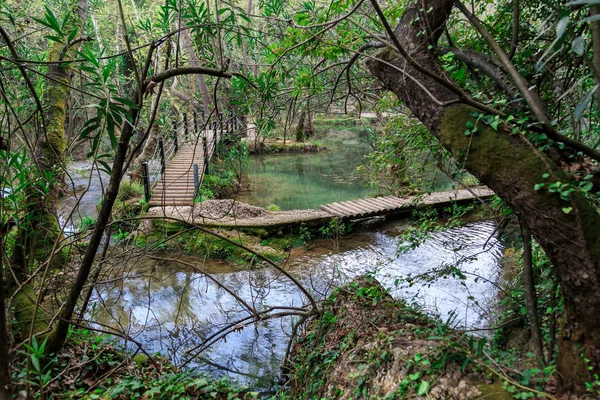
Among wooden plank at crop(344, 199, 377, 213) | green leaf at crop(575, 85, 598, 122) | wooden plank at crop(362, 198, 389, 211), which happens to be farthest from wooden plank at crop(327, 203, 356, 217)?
green leaf at crop(575, 85, 598, 122)

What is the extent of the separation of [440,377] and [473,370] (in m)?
0.17

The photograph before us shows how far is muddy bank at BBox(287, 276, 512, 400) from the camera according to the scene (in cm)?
201

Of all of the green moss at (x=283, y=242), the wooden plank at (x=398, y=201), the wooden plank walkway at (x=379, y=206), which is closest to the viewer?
the green moss at (x=283, y=242)

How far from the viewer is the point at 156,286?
5.79 m

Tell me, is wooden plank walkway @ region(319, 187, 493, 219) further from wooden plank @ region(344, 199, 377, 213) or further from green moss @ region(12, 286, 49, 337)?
green moss @ region(12, 286, 49, 337)

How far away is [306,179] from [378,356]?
1130 cm

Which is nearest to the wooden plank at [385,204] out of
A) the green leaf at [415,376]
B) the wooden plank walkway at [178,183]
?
the wooden plank walkway at [178,183]

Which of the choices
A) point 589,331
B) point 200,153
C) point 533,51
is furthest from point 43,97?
point 200,153

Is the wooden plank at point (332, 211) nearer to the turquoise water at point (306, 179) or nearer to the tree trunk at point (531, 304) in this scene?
the turquoise water at point (306, 179)

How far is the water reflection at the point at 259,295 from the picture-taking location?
162 inches

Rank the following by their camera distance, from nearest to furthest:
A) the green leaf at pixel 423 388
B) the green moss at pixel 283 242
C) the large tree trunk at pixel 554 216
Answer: the large tree trunk at pixel 554 216
the green leaf at pixel 423 388
the green moss at pixel 283 242

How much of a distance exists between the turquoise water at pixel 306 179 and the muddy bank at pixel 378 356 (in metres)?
7.06

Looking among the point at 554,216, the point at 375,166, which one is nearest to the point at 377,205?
the point at 375,166

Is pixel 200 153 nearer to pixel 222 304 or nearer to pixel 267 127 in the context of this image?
pixel 222 304
